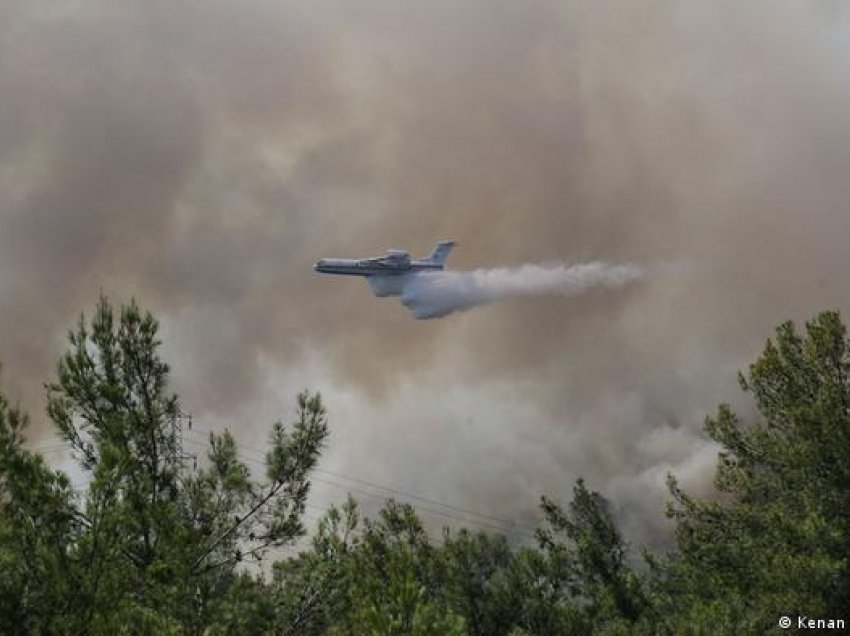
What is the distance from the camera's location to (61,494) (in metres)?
11.5

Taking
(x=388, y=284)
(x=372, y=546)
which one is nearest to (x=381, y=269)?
(x=388, y=284)

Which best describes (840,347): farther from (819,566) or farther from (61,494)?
(61,494)

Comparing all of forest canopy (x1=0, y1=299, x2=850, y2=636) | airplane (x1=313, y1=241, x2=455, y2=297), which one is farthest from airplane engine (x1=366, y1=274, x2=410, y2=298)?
forest canopy (x1=0, y1=299, x2=850, y2=636)

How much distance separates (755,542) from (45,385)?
22554 mm

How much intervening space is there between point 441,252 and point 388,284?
467 inches

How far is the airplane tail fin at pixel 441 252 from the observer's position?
102125mm

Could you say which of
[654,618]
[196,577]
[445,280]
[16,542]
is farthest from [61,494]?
[445,280]

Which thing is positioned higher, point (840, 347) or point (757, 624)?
point (840, 347)

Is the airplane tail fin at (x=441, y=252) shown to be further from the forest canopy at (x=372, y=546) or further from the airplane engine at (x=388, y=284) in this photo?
the forest canopy at (x=372, y=546)

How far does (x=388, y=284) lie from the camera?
9519cm

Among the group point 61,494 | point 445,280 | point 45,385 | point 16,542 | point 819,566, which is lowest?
point 16,542

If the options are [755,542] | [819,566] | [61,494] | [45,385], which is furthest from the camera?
[755,542]

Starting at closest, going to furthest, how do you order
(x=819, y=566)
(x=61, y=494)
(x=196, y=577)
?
(x=61, y=494), (x=196, y=577), (x=819, y=566)

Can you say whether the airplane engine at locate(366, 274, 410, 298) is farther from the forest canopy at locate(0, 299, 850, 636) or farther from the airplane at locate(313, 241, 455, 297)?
the forest canopy at locate(0, 299, 850, 636)
